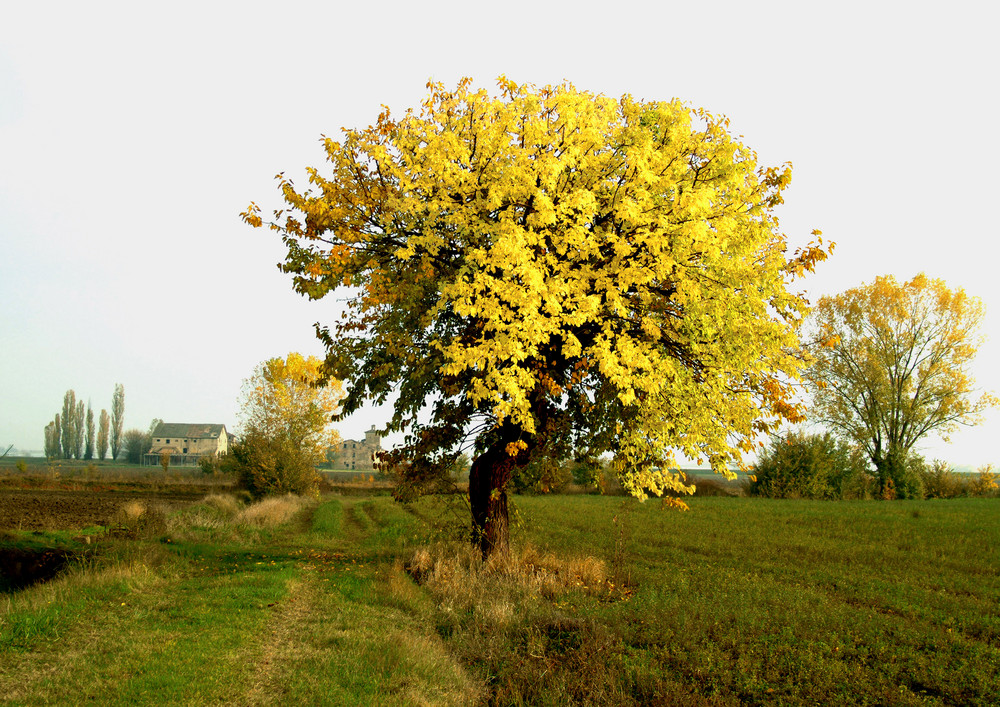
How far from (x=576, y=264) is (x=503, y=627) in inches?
275

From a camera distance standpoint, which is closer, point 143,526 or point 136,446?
point 143,526

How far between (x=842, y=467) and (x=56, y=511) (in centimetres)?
4714

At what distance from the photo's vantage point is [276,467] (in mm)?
38844

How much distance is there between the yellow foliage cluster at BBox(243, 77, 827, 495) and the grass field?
3.13m

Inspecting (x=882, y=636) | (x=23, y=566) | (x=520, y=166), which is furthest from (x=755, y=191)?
(x=23, y=566)

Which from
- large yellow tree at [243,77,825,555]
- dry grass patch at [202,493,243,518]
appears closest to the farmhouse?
dry grass patch at [202,493,243,518]

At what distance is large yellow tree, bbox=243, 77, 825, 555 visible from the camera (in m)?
11.3

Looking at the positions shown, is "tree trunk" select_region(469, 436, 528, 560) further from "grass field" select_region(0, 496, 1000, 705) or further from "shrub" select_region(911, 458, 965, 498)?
"shrub" select_region(911, 458, 965, 498)

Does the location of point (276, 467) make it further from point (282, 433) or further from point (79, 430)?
point (79, 430)

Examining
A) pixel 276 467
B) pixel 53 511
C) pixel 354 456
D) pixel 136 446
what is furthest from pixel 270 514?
pixel 354 456

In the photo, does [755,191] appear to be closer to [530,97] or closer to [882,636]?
[530,97]

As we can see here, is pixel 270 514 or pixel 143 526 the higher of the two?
pixel 143 526

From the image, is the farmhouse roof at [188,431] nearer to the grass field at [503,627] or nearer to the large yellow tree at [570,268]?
the grass field at [503,627]

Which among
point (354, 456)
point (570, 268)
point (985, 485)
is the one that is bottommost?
point (354, 456)
